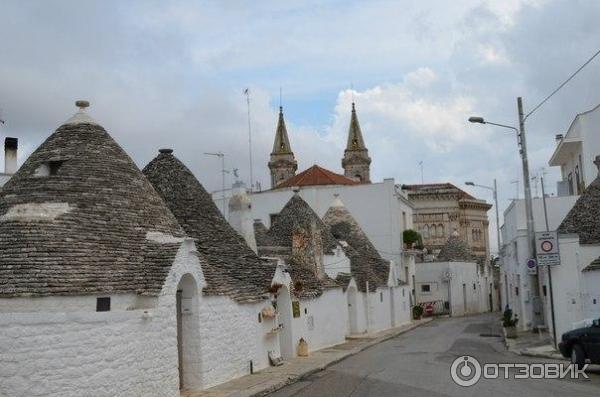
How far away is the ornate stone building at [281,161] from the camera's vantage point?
84875 millimetres

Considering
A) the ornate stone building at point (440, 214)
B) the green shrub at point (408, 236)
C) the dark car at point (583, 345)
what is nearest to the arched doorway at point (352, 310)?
the dark car at point (583, 345)

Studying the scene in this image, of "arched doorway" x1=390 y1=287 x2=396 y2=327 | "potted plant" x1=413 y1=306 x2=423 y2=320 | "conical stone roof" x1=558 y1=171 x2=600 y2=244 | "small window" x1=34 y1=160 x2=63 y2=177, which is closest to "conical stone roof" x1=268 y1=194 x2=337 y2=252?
"arched doorway" x1=390 y1=287 x2=396 y2=327

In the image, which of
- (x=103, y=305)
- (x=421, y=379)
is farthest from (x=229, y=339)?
(x=103, y=305)

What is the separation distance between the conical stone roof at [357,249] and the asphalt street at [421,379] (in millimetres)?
10166

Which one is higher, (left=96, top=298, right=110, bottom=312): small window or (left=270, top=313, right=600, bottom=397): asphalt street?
(left=96, top=298, right=110, bottom=312): small window

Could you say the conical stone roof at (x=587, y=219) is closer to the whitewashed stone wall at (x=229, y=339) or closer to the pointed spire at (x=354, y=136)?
the whitewashed stone wall at (x=229, y=339)

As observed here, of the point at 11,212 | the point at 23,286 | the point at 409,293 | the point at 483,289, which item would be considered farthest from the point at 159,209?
the point at 483,289

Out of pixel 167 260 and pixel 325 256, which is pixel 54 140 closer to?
pixel 167 260

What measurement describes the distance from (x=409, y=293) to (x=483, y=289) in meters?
19.7

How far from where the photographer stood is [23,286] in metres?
12.2

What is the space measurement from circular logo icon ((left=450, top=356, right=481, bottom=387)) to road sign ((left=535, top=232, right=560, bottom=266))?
3611 millimetres

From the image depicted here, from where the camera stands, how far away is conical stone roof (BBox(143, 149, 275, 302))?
1942cm

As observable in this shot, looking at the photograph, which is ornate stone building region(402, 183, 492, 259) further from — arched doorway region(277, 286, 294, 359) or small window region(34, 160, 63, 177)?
small window region(34, 160, 63, 177)

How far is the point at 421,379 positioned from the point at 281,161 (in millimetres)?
69447
